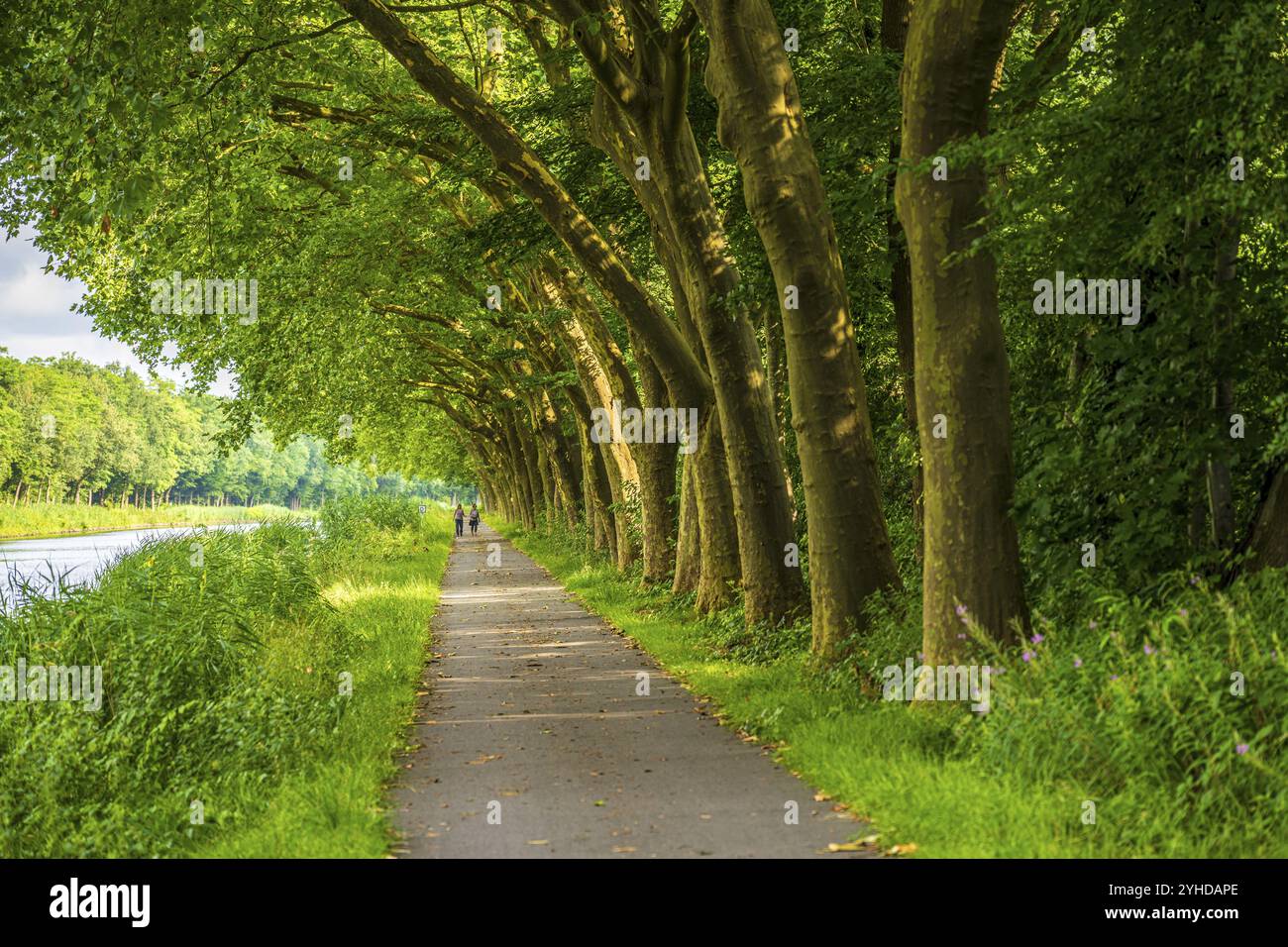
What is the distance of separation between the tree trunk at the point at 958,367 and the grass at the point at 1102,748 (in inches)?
22.5

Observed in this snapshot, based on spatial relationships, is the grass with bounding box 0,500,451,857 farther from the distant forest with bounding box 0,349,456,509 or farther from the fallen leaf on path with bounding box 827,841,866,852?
the distant forest with bounding box 0,349,456,509

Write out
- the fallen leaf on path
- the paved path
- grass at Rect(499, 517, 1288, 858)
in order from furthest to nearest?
1. the paved path
2. the fallen leaf on path
3. grass at Rect(499, 517, 1288, 858)

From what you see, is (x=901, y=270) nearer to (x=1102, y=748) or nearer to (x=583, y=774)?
(x=583, y=774)

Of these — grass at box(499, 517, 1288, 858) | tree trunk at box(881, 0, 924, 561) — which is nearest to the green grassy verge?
grass at box(499, 517, 1288, 858)

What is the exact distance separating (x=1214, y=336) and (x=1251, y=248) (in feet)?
7.00

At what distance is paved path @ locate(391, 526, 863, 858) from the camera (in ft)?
22.6

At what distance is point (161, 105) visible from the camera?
12141 mm

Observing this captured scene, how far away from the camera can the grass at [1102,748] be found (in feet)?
19.8

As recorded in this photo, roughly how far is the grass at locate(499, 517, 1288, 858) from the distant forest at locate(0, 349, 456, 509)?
53150mm
